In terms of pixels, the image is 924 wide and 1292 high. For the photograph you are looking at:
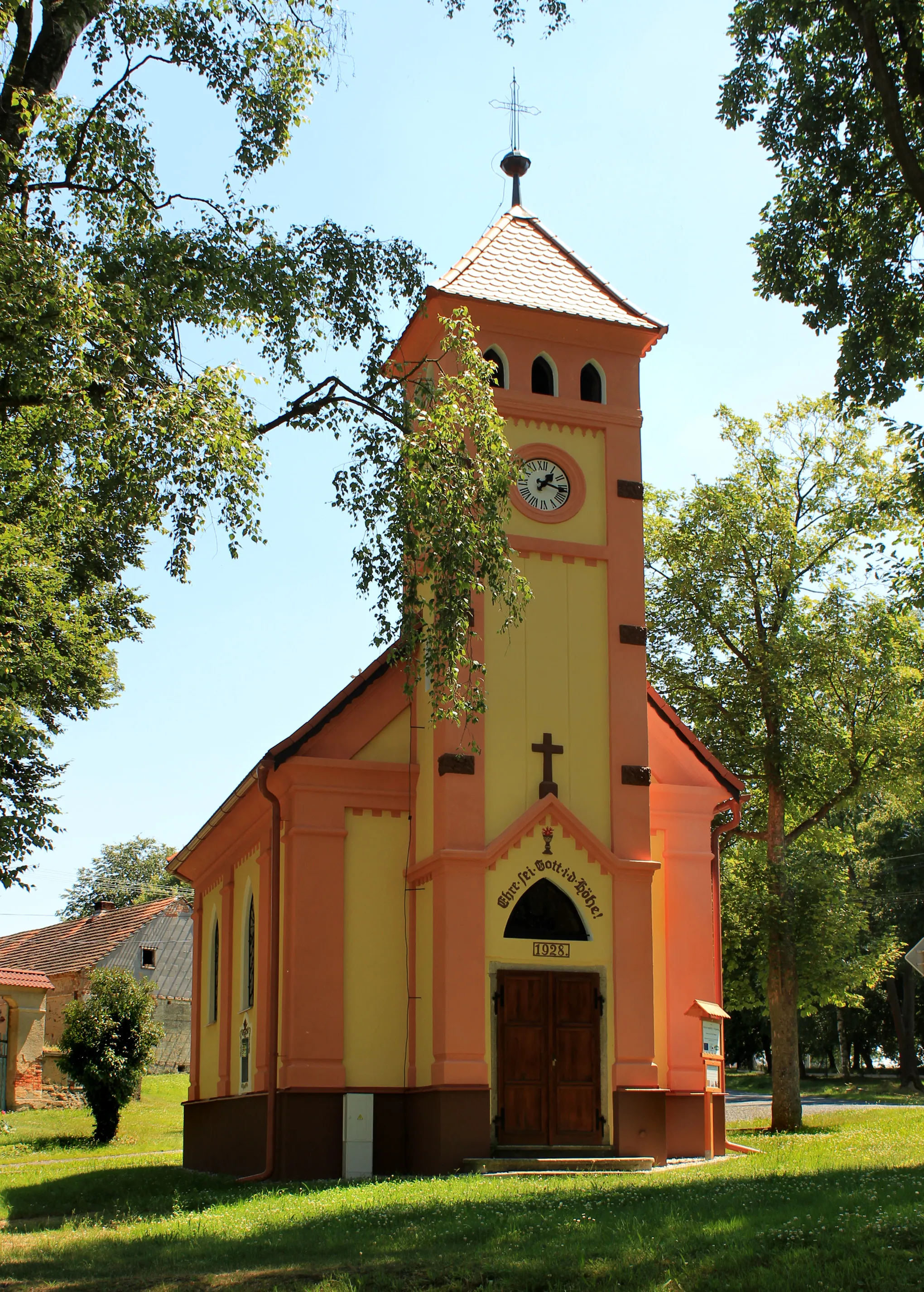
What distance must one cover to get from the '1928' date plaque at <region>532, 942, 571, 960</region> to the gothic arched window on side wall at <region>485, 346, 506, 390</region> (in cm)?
750

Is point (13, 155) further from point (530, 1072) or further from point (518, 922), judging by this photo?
point (530, 1072)

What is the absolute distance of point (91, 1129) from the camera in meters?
33.9

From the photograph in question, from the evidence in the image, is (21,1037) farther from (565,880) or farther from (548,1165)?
(548,1165)

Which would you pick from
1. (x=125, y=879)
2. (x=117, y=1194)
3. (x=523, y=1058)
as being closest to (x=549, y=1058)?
(x=523, y=1058)

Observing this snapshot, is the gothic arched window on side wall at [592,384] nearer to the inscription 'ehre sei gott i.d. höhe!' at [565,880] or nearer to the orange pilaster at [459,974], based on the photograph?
the inscription 'ehre sei gott i.d. höhe!' at [565,880]

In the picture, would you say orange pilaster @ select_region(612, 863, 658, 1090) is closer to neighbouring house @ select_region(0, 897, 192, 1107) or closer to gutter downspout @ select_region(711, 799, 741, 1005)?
gutter downspout @ select_region(711, 799, 741, 1005)

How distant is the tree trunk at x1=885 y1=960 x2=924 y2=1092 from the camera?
1836 inches

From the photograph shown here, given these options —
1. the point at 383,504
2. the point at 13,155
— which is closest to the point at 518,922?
the point at 383,504

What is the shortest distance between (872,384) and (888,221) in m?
1.65

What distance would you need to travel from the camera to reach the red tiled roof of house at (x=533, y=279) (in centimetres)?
1880

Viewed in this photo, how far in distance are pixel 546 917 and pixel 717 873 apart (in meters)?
4.96

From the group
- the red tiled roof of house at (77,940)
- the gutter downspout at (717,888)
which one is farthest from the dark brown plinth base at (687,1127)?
the red tiled roof of house at (77,940)

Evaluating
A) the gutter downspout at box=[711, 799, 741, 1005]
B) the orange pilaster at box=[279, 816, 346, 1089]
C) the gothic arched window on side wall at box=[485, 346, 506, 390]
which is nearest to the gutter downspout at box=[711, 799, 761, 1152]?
the gutter downspout at box=[711, 799, 741, 1005]

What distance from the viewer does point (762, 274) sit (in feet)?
46.9
